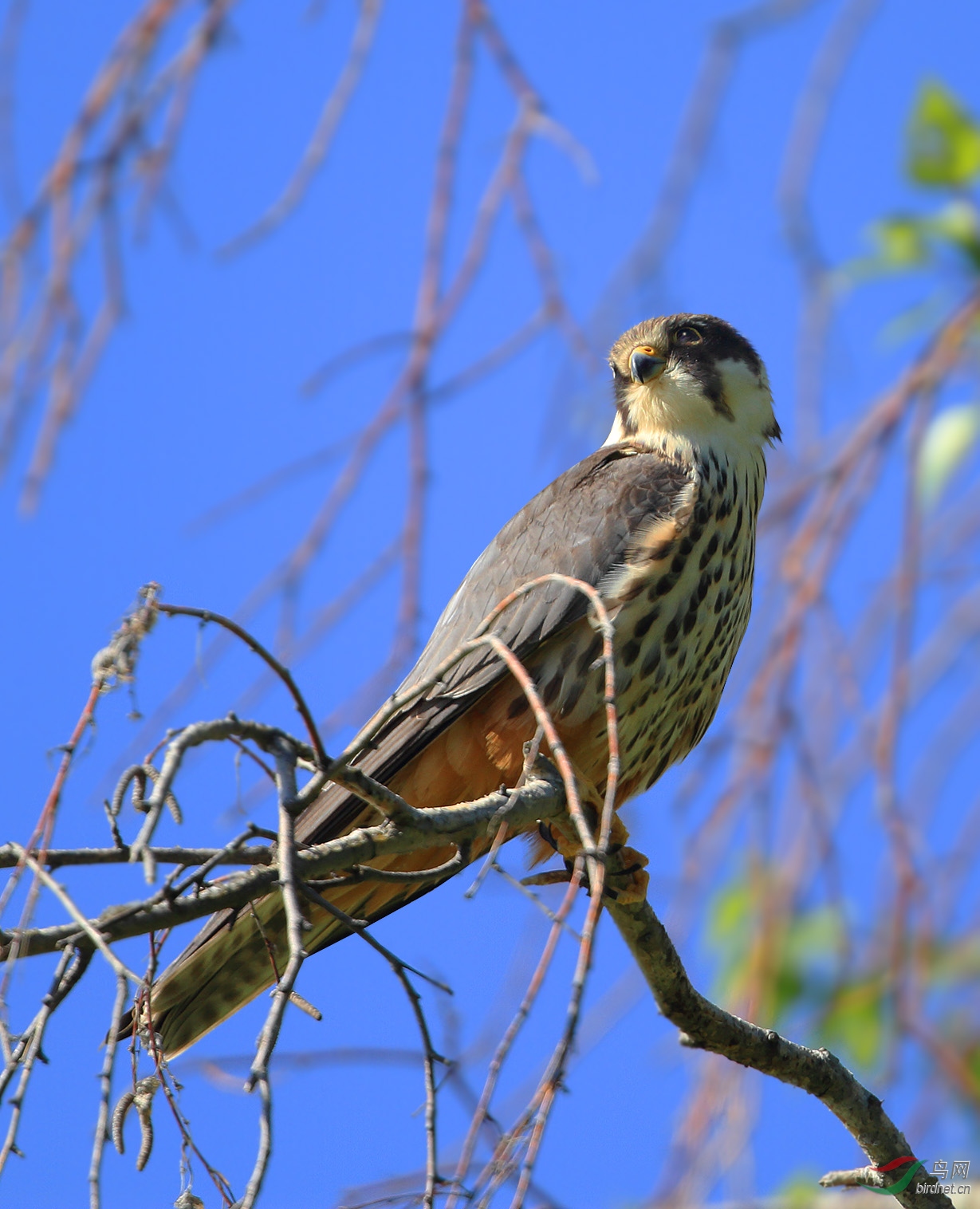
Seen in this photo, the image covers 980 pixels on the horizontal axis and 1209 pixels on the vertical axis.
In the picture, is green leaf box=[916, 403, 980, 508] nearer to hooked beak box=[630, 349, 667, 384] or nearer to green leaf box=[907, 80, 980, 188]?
green leaf box=[907, 80, 980, 188]

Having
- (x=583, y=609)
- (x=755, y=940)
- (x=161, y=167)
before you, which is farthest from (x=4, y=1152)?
(x=583, y=609)

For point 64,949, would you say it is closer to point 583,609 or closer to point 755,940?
point 755,940

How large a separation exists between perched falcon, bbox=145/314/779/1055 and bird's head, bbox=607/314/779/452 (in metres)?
0.01

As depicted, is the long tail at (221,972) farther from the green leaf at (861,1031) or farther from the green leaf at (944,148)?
the green leaf at (944,148)

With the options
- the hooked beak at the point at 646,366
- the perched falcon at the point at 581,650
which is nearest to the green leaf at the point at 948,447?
the perched falcon at the point at 581,650

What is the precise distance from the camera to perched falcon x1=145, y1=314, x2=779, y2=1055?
110 inches

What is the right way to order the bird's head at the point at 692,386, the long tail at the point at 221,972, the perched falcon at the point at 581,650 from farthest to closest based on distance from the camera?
1. the bird's head at the point at 692,386
2. the perched falcon at the point at 581,650
3. the long tail at the point at 221,972

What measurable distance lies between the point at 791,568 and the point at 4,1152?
1.10 m

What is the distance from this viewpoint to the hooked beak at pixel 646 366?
12.3 ft

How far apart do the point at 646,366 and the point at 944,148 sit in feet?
5.35

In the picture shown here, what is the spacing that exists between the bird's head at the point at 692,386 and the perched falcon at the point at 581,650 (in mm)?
10

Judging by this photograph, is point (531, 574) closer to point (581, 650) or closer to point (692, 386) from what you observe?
point (581, 650)

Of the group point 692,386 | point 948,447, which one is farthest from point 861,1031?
point 692,386

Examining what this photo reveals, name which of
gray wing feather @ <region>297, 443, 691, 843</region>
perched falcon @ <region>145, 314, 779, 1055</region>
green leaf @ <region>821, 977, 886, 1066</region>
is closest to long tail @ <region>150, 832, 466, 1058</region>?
perched falcon @ <region>145, 314, 779, 1055</region>
